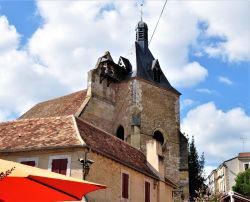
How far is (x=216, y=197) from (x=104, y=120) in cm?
1721

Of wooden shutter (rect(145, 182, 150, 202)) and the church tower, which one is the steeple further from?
wooden shutter (rect(145, 182, 150, 202))

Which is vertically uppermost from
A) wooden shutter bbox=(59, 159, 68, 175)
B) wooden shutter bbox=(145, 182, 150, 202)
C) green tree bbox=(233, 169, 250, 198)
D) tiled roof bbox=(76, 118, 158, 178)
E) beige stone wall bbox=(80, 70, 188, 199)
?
beige stone wall bbox=(80, 70, 188, 199)

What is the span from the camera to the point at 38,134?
18.2 m

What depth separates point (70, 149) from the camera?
1650cm

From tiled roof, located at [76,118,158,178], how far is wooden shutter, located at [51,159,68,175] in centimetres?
123

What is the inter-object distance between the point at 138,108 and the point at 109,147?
11.4 m

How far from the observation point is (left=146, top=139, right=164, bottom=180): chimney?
23781 mm

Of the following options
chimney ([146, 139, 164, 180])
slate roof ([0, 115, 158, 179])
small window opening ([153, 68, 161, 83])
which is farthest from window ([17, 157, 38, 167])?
small window opening ([153, 68, 161, 83])

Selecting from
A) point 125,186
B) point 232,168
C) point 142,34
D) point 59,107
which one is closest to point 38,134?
point 125,186

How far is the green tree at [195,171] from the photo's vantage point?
35.9m

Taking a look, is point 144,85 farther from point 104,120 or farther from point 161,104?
point 104,120

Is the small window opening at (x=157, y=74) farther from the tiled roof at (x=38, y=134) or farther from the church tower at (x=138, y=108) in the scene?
the tiled roof at (x=38, y=134)

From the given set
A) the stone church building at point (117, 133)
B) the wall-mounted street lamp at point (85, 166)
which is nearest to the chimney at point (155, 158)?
the stone church building at point (117, 133)

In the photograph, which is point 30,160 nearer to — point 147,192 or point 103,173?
point 103,173
